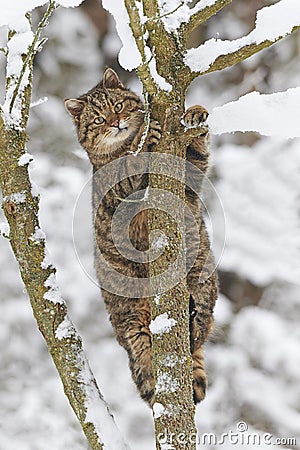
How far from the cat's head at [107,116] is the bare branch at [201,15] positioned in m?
1.06

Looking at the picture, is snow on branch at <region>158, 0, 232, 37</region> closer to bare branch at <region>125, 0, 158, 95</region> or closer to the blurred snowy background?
bare branch at <region>125, 0, 158, 95</region>

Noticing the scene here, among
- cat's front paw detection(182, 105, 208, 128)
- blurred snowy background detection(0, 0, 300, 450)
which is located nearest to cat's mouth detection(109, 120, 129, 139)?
cat's front paw detection(182, 105, 208, 128)

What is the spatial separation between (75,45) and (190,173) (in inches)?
141

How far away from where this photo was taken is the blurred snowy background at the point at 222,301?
16.0ft

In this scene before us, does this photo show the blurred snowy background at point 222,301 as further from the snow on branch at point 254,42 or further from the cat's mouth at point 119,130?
the snow on branch at point 254,42

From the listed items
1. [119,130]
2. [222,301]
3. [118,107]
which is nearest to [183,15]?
[119,130]

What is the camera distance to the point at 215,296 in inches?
133

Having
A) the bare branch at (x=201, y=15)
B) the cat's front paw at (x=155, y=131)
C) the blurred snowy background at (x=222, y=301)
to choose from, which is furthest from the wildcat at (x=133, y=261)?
the blurred snowy background at (x=222, y=301)

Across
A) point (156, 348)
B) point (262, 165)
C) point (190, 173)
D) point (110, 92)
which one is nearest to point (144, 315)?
point (190, 173)

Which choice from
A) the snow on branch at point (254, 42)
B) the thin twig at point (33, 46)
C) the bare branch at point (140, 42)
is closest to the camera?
the bare branch at point (140, 42)

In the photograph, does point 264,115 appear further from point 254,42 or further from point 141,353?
point 141,353

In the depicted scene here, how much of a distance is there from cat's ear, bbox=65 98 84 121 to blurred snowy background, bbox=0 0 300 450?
86cm

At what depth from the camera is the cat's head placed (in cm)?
340

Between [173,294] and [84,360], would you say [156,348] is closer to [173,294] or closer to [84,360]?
[173,294]
